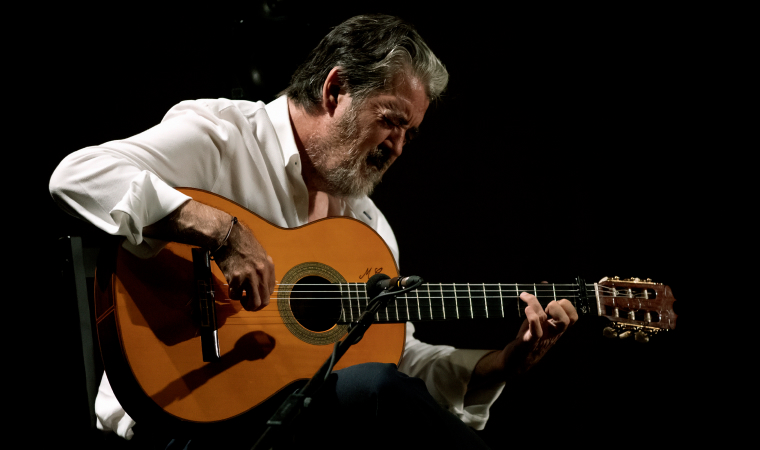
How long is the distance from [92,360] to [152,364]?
242 millimetres

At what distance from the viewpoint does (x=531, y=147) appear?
2.96 metres

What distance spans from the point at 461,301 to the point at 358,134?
77 centimetres

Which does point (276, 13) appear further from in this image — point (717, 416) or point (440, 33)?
point (717, 416)

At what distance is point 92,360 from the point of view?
140cm

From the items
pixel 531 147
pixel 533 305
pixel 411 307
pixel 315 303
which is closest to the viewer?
pixel 315 303

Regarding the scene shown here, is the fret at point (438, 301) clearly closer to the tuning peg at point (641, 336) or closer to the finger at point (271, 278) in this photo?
the finger at point (271, 278)

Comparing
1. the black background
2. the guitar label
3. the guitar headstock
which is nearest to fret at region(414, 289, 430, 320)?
the guitar label

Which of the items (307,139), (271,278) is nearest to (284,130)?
(307,139)

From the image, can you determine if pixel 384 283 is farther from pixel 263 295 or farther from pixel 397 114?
pixel 397 114

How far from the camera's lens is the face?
6.70 feet

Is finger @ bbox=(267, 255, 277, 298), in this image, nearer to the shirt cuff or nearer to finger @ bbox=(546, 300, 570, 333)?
the shirt cuff

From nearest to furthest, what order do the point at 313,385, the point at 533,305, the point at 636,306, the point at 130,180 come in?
1. the point at 313,385
2. the point at 130,180
3. the point at 533,305
4. the point at 636,306

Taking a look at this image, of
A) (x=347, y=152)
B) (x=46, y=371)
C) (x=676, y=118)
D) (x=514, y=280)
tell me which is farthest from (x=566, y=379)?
(x=46, y=371)

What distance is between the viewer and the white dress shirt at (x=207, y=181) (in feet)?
4.30
